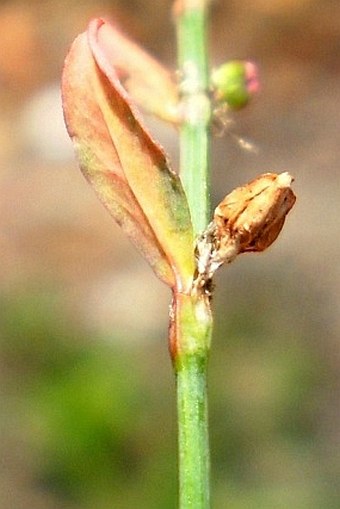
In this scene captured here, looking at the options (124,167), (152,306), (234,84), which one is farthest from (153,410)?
(124,167)

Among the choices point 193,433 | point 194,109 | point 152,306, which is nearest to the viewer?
point 193,433

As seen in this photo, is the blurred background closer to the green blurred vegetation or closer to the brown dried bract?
the green blurred vegetation

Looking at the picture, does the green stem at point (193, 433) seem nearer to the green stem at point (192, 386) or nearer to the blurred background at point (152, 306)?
the green stem at point (192, 386)

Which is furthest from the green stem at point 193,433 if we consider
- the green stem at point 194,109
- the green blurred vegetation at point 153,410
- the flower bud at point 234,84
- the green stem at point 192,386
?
the green blurred vegetation at point 153,410

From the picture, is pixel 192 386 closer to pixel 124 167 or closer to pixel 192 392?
pixel 192 392

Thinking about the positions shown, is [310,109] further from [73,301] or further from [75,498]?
[75,498]

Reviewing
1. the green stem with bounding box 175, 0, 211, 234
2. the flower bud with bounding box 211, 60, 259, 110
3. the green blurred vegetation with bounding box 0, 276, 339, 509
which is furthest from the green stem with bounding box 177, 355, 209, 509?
the green blurred vegetation with bounding box 0, 276, 339, 509
